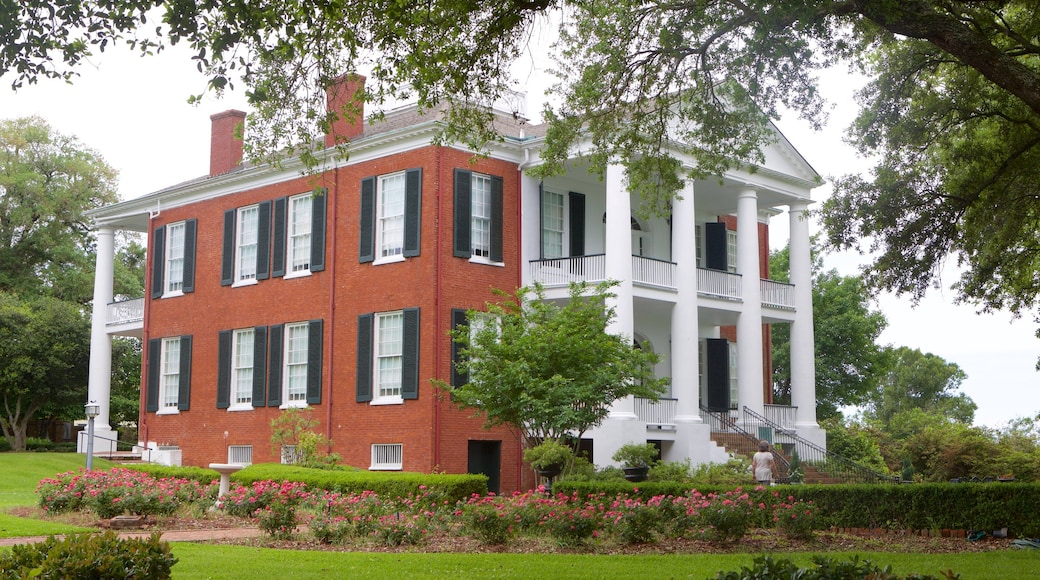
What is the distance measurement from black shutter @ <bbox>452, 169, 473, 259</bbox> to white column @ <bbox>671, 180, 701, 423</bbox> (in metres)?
5.19

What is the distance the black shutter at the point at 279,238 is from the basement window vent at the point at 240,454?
15.6ft

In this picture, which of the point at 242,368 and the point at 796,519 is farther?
the point at 242,368

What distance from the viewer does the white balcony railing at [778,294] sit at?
1228 inches

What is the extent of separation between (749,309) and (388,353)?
31.4ft

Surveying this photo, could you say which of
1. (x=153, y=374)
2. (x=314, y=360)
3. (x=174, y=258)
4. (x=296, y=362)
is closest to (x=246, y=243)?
(x=174, y=258)

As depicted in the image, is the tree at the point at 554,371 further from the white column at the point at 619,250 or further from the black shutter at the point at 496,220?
the black shutter at the point at 496,220

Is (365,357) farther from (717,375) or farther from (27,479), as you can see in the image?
(27,479)

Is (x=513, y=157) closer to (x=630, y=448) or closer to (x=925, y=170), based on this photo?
(x=630, y=448)

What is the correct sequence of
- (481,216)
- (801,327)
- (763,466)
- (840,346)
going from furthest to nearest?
(840,346) → (801,327) → (481,216) → (763,466)

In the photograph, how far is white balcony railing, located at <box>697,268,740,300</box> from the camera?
96.7 ft

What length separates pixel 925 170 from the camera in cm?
1934

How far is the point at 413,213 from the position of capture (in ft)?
88.8

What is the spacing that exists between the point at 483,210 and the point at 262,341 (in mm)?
7539

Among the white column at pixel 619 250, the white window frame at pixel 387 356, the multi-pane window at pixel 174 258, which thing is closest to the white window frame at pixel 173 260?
the multi-pane window at pixel 174 258
